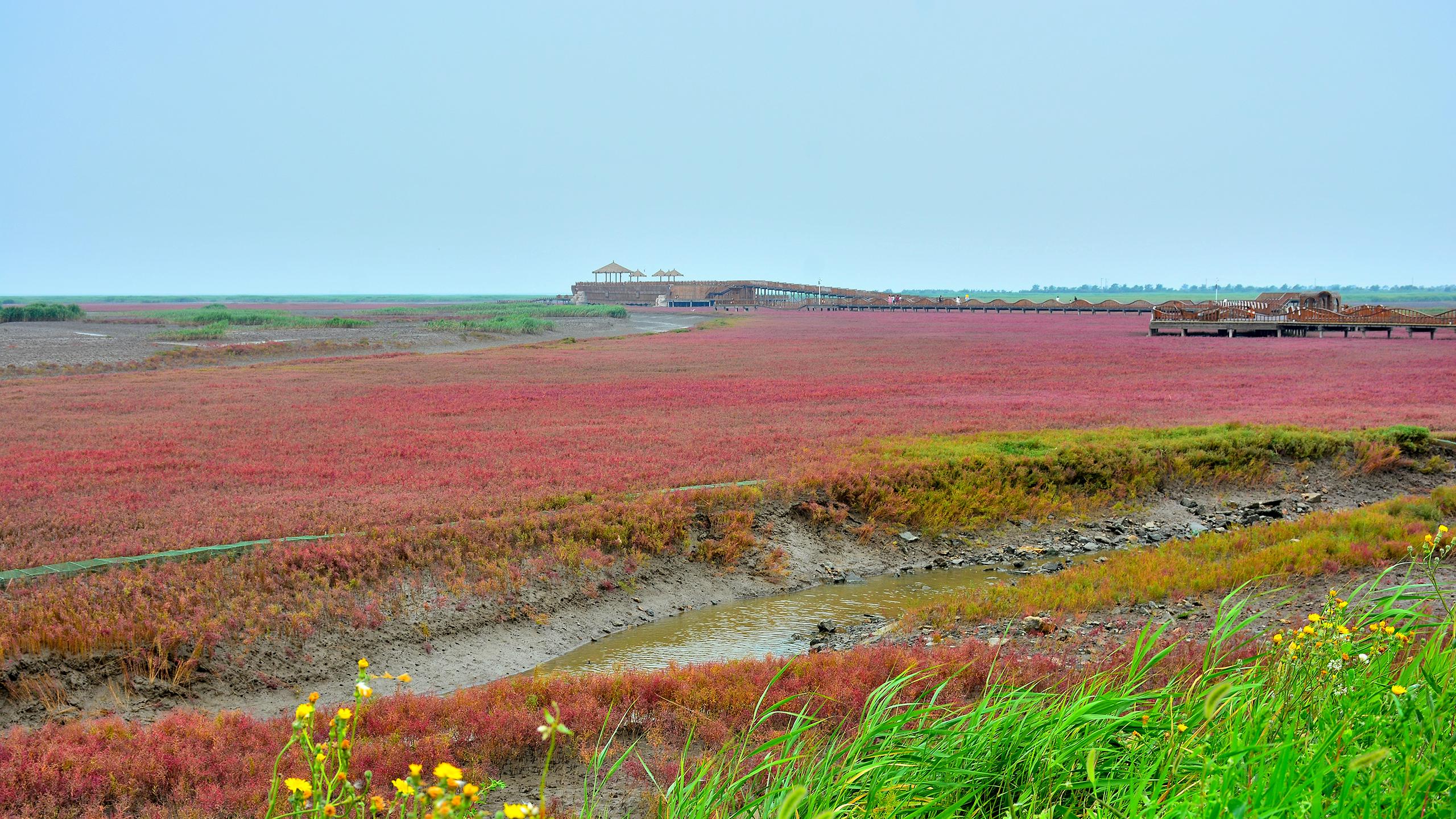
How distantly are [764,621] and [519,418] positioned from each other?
564 inches

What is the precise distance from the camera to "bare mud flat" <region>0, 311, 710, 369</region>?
48.0m

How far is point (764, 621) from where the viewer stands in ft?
41.5

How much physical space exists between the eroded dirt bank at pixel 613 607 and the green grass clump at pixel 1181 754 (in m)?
1.92

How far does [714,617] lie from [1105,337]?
2435 inches

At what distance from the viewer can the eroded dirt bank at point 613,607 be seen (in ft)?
30.8

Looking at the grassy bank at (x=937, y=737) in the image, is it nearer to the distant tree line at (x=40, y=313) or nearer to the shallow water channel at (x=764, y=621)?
the shallow water channel at (x=764, y=621)

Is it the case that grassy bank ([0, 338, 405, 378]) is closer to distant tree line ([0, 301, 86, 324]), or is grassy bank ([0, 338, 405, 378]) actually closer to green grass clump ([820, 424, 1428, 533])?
green grass clump ([820, 424, 1428, 533])

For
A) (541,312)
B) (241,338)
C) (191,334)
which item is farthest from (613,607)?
(541,312)

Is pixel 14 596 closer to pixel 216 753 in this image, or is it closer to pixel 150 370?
pixel 216 753

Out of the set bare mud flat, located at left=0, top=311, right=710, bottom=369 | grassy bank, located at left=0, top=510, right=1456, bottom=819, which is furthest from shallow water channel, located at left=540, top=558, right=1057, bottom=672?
bare mud flat, located at left=0, top=311, right=710, bottom=369

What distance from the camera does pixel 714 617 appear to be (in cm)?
1288

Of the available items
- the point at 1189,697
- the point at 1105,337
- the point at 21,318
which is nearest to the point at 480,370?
the point at 1189,697

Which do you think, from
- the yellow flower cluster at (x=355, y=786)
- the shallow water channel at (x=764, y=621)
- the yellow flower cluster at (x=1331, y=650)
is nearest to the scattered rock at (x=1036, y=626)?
the shallow water channel at (x=764, y=621)

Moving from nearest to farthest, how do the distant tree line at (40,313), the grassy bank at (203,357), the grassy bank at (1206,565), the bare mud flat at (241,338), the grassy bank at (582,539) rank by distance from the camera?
the grassy bank at (582,539), the grassy bank at (1206,565), the grassy bank at (203,357), the bare mud flat at (241,338), the distant tree line at (40,313)
